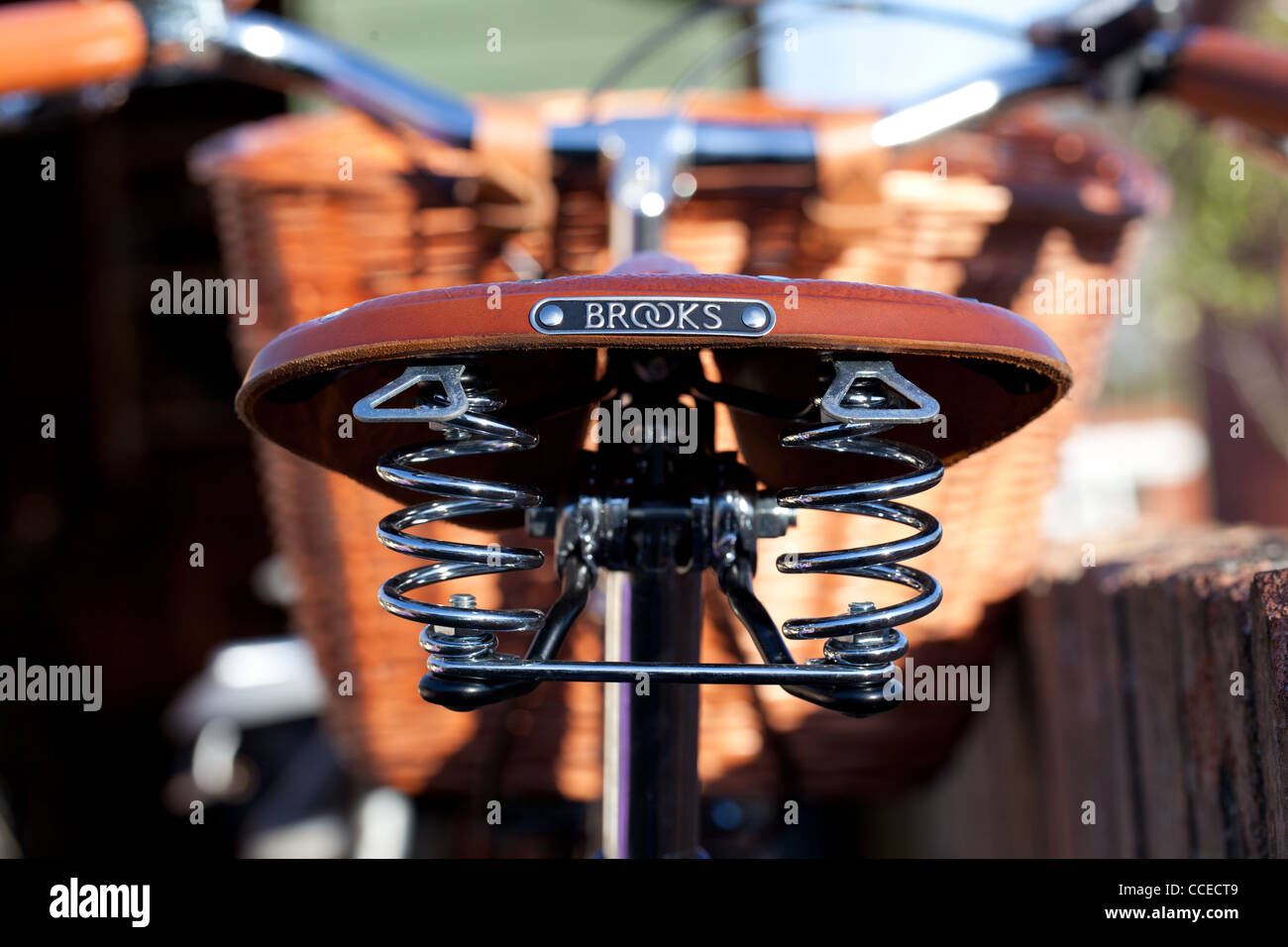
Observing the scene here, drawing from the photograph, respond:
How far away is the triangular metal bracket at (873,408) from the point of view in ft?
1.34

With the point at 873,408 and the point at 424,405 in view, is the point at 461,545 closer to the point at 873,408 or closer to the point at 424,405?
the point at 424,405

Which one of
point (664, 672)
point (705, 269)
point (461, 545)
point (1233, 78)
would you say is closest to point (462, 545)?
point (461, 545)

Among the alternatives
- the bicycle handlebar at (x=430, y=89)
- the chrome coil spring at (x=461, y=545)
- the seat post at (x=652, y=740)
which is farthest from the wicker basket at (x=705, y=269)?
the chrome coil spring at (x=461, y=545)

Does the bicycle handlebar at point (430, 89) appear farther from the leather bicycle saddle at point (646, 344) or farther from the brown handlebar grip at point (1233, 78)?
the leather bicycle saddle at point (646, 344)

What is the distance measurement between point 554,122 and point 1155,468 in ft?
25.2

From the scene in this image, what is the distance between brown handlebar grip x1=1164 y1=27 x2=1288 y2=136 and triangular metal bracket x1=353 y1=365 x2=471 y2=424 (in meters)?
0.70

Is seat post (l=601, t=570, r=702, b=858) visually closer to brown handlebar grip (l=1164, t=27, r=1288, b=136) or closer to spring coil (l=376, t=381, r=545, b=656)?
spring coil (l=376, t=381, r=545, b=656)

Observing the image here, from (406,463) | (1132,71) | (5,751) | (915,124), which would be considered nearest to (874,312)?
(406,463)

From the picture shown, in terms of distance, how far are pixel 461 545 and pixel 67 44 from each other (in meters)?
0.57

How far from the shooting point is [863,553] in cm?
45

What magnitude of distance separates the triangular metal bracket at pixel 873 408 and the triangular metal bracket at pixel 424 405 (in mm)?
Result: 148

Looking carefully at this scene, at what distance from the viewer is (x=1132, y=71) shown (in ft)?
2.83

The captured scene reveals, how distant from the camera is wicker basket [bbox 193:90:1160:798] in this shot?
863mm
